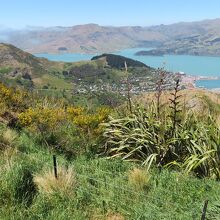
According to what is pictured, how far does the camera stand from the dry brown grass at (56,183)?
516 cm

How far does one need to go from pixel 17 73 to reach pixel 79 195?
597ft

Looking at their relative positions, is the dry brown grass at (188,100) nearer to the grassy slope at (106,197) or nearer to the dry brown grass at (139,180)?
the dry brown grass at (139,180)

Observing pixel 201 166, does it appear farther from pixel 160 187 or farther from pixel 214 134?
pixel 160 187

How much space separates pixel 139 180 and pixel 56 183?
3.84 ft

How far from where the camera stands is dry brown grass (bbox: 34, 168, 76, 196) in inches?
203

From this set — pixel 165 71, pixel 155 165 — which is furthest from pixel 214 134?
pixel 165 71

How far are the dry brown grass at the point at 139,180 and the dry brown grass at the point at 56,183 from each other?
0.81 m

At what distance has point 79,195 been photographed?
5145mm

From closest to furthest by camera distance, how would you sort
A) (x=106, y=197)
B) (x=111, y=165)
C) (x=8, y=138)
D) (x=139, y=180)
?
(x=106, y=197)
(x=139, y=180)
(x=111, y=165)
(x=8, y=138)

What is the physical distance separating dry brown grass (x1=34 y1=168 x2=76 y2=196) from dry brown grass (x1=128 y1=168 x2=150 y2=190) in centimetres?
81

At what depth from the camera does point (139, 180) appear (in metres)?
5.57

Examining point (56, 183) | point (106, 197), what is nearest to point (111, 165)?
point (106, 197)

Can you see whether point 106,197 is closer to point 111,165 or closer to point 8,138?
point 111,165

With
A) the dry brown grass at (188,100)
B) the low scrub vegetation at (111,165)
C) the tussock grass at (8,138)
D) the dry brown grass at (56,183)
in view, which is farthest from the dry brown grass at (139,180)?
the tussock grass at (8,138)
